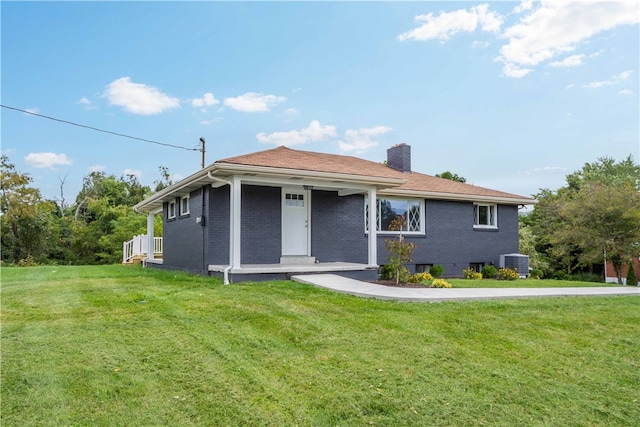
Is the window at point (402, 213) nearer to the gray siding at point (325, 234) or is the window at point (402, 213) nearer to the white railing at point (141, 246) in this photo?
the gray siding at point (325, 234)

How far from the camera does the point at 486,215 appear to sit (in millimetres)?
16031

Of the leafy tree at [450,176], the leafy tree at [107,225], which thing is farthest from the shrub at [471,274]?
the leafy tree at [107,225]

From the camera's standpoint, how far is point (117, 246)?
1092 inches

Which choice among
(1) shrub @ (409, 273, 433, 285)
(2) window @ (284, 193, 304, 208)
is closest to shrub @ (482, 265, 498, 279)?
(1) shrub @ (409, 273, 433, 285)

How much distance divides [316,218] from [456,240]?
603cm

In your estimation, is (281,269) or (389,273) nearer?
(281,269)

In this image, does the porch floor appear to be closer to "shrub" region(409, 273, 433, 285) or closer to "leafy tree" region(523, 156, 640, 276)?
"shrub" region(409, 273, 433, 285)

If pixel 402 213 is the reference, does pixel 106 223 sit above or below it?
above

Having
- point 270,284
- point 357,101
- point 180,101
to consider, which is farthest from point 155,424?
point 180,101

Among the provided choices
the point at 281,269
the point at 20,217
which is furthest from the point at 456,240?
the point at 20,217

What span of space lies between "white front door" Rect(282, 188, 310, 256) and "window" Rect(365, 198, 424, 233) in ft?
8.98

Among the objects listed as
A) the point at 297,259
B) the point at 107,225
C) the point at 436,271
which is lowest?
the point at 436,271

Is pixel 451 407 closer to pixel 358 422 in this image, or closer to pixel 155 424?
pixel 358 422

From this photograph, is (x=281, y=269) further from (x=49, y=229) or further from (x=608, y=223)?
(x=49, y=229)
